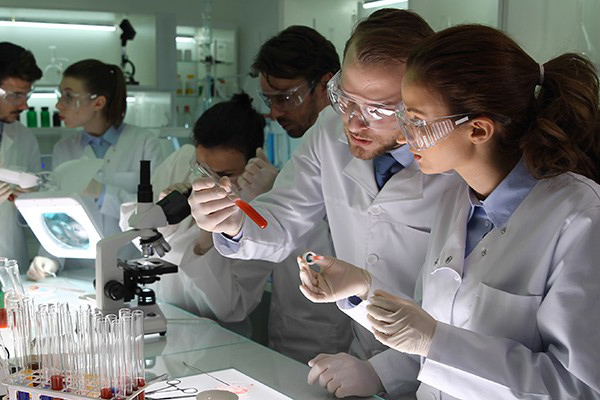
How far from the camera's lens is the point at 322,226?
273 centimetres

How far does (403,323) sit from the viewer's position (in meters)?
1.49

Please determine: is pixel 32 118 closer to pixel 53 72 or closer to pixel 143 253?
pixel 53 72

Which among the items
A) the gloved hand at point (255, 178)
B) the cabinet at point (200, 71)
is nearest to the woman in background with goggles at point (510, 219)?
the gloved hand at point (255, 178)

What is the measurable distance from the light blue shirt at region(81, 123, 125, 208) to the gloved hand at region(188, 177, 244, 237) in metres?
2.18

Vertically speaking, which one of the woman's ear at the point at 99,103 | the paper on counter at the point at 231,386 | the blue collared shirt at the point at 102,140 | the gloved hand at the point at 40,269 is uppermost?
the woman's ear at the point at 99,103

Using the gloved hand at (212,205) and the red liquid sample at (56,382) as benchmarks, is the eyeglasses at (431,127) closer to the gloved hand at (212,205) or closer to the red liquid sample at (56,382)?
the gloved hand at (212,205)

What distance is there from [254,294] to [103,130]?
70.1 inches

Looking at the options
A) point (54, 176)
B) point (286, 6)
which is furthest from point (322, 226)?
point (286, 6)

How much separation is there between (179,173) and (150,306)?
1055 millimetres

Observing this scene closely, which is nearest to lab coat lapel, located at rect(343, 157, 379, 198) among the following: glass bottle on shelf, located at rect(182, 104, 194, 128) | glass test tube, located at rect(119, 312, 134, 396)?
glass test tube, located at rect(119, 312, 134, 396)

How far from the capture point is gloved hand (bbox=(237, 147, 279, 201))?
2.67 metres

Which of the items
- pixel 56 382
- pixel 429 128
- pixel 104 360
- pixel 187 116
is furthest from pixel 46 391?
pixel 187 116

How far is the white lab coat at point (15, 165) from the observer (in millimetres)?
3474

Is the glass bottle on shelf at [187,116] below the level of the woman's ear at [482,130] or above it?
below
